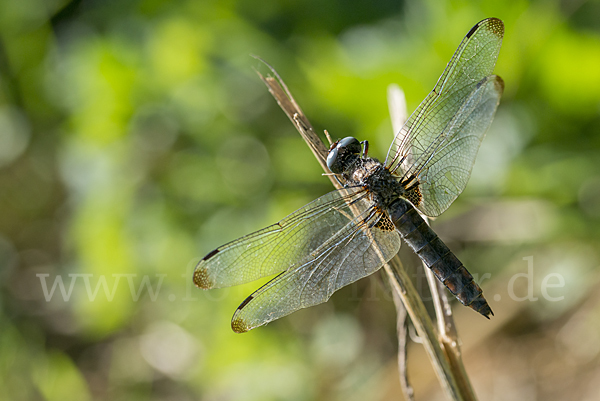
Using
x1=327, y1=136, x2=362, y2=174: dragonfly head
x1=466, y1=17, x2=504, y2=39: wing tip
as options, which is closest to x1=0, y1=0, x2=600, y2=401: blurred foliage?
x1=327, y1=136, x2=362, y2=174: dragonfly head

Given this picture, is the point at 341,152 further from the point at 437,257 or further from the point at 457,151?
the point at 437,257

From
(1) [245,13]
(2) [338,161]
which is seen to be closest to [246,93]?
(1) [245,13]

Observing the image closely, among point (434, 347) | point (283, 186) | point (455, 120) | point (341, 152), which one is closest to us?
point (434, 347)

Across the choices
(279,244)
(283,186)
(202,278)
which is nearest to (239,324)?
(202,278)

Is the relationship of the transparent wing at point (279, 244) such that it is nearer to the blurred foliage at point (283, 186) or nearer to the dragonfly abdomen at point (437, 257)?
the dragonfly abdomen at point (437, 257)

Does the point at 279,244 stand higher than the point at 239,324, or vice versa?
the point at 279,244

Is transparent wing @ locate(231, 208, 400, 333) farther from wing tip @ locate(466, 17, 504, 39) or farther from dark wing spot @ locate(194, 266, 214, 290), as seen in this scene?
wing tip @ locate(466, 17, 504, 39)

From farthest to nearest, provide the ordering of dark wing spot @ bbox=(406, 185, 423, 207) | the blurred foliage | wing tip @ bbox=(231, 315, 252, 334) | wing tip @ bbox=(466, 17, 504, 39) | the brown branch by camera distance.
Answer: the blurred foliage, dark wing spot @ bbox=(406, 185, 423, 207), wing tip @ bbox=(466, 17, 504, 39), wing tip @ bbox=(231, 315, 252, 334), the brown branch

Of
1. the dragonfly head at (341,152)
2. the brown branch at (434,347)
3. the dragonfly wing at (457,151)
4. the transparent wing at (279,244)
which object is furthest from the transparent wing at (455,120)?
the brown branch at (434,347)
